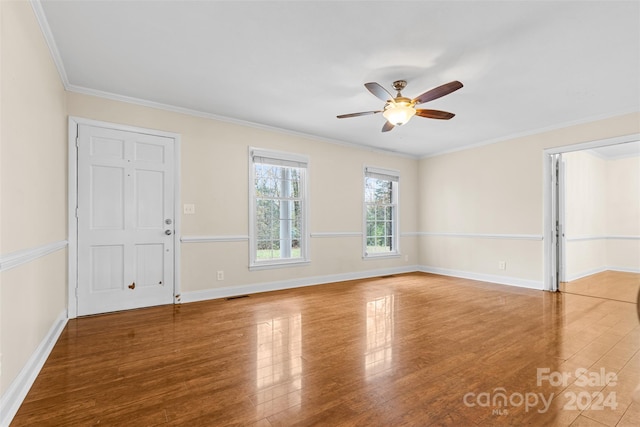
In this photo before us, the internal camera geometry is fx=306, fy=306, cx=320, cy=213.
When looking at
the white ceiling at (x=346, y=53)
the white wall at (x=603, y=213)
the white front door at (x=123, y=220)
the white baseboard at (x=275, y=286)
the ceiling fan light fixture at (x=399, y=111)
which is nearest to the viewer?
the white ceiling at (x=346, y=53)

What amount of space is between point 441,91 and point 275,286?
351 centimetres

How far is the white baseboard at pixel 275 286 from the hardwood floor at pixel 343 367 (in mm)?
336

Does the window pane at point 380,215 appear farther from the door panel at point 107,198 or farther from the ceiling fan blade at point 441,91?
the door panel at point 107,198

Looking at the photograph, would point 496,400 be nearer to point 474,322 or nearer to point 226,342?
point 474,322

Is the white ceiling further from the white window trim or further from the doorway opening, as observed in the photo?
the white window trim

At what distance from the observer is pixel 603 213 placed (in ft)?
22.0

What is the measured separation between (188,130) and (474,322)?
4.22 m

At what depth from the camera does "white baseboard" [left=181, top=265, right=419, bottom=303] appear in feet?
13.6

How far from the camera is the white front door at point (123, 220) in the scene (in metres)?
3.48

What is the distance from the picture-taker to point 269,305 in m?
3.89

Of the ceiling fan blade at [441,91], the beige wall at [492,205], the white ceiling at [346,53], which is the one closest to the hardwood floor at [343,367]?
the beige wall at [492,205]

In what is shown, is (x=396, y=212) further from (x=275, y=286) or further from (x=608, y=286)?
(x=608, y=286)

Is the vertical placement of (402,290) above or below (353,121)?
below

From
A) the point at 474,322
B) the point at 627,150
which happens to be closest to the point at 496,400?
the point at 474,322
